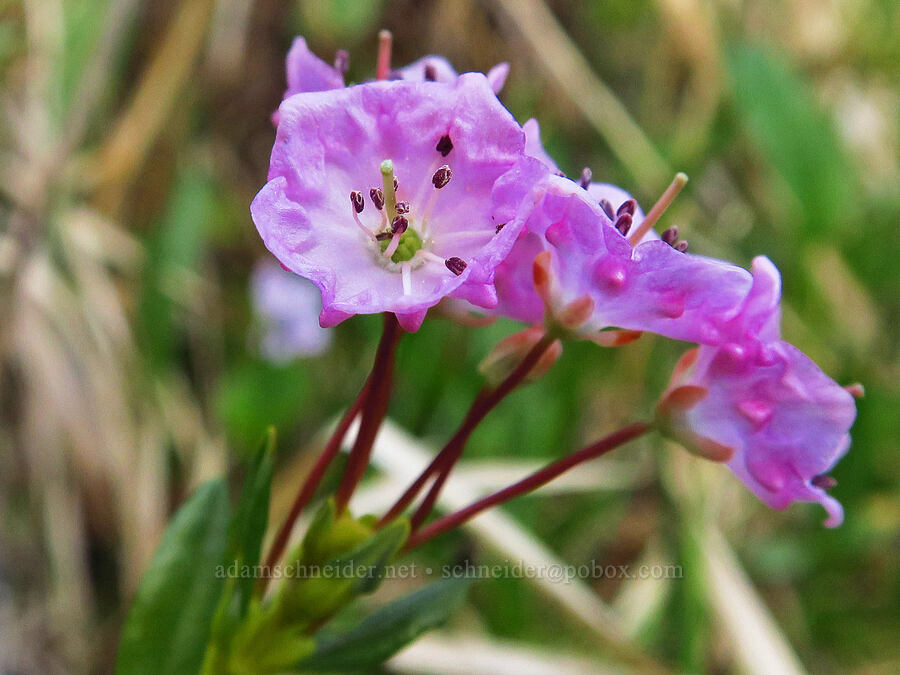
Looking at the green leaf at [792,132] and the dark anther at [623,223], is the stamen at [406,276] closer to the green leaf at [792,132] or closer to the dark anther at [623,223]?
→ the dark anther at [623,223]

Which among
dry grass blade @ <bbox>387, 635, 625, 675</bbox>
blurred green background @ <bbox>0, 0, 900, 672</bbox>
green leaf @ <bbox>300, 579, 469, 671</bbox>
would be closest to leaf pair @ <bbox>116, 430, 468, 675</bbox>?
green leaf @ <bbox>300, 579, 469, 671</bbox>

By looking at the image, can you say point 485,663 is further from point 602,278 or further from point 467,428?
point 602,278

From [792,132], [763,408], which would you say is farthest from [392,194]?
[792,132]

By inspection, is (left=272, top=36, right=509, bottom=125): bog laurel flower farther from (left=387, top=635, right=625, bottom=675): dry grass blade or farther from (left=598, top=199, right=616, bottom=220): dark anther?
(left=387, top=635, right=625, bottom=675): dry grass blade

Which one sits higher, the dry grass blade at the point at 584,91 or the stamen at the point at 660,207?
the stamen at the point at 660,207

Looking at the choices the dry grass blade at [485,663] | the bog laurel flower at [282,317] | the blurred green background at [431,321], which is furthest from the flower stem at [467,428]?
the bog laurel flower at [282,317]

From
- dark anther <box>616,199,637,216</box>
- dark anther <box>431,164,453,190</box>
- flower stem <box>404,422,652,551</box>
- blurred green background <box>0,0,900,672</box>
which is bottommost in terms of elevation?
blurred green background <box>0,0,900,672</box>
